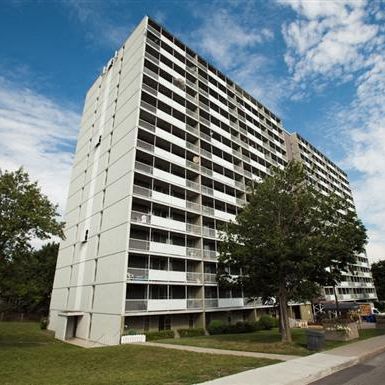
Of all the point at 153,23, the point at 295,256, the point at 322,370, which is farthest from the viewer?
the point at 153,23

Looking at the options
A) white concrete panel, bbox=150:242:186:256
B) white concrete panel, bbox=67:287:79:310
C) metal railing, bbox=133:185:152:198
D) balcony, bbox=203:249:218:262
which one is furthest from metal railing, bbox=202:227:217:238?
white concrete panel, bbox=67:287:79:310

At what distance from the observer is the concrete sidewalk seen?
10.2 m

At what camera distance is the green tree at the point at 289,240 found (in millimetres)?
21344

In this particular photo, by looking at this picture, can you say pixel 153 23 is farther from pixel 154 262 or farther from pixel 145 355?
pixel 145 355

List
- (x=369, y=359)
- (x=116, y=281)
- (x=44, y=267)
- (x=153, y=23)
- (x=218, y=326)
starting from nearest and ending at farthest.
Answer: (x=369, y=359), (x=116, y=281), (x=218, y=326), (x=153, y=23), (x=44, y=267)

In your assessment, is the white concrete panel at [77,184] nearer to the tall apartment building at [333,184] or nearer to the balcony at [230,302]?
the balcony at [230,302]

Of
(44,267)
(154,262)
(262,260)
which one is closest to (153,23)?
(154,262)

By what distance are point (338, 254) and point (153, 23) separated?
3599 centimetres

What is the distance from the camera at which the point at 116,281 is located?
2769cm

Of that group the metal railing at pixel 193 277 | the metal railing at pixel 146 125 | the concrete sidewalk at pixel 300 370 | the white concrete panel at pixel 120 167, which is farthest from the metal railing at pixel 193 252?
the concrete sidewalk at pixel 300 370

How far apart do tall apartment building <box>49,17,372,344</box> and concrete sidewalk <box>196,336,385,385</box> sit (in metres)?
14.7

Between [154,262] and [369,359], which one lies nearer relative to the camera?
[369,359]

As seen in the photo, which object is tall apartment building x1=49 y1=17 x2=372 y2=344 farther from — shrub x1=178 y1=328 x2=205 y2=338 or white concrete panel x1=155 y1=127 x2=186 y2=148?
shrub x1=178 y1=328 x2=205 y2=338

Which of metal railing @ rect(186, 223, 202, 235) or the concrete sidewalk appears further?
metal railing @ rect(186, 223, 202, 235)
